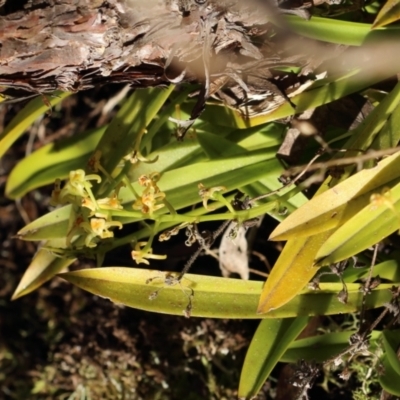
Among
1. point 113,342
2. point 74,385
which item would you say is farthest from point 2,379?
point 113,342

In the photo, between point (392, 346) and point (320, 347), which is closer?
point (392, 346)

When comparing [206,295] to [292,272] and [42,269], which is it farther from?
[42,269]

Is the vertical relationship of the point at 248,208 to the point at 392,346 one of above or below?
above

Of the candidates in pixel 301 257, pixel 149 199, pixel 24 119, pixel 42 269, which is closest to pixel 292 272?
pixel 301 257

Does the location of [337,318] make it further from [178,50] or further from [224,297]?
[178,50]

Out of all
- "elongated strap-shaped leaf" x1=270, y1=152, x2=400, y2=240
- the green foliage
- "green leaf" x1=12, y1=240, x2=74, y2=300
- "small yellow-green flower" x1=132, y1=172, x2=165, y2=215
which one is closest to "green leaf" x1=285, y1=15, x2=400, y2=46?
the green foliage

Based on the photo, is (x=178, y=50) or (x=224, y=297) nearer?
(x=178, y=50)

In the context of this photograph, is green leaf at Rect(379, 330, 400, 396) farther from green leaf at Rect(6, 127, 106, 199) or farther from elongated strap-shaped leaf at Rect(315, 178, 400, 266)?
green leaf at Rect(6, 127, 106, 199)
